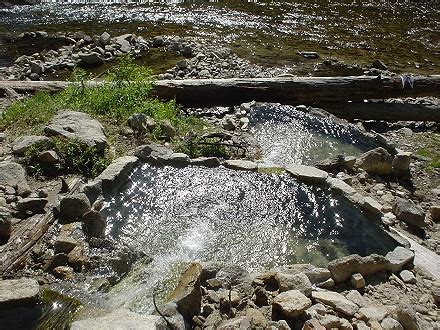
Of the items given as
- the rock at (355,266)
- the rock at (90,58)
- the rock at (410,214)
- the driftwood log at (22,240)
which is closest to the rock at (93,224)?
the driftwood log at (22,240)

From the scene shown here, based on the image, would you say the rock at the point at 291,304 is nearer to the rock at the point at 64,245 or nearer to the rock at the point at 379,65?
the rock at the point at 64,245

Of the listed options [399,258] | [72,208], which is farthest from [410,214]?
[72,208]

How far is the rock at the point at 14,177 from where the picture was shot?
5.78 meters

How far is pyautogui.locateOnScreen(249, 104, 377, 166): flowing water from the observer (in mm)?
8500

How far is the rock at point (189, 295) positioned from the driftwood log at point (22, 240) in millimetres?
1591

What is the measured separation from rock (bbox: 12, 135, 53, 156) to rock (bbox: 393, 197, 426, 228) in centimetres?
505

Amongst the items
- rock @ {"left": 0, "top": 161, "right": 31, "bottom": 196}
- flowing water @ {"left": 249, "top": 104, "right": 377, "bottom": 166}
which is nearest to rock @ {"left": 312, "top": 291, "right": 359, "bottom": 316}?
flowing water @ {"left": 249, "top": 104, "right": 377, "bottom": 166}

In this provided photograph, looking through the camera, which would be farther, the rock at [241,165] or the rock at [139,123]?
the rock at [139,123]

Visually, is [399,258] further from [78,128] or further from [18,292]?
[78,128]

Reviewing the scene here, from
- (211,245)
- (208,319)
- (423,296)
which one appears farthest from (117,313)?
(423,296)

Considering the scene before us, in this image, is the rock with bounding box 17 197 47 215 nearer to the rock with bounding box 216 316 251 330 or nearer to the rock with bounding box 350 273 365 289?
the rock with bounding box 216 316 251 330

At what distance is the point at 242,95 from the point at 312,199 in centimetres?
408

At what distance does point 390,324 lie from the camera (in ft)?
14.7

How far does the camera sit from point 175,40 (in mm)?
14500
